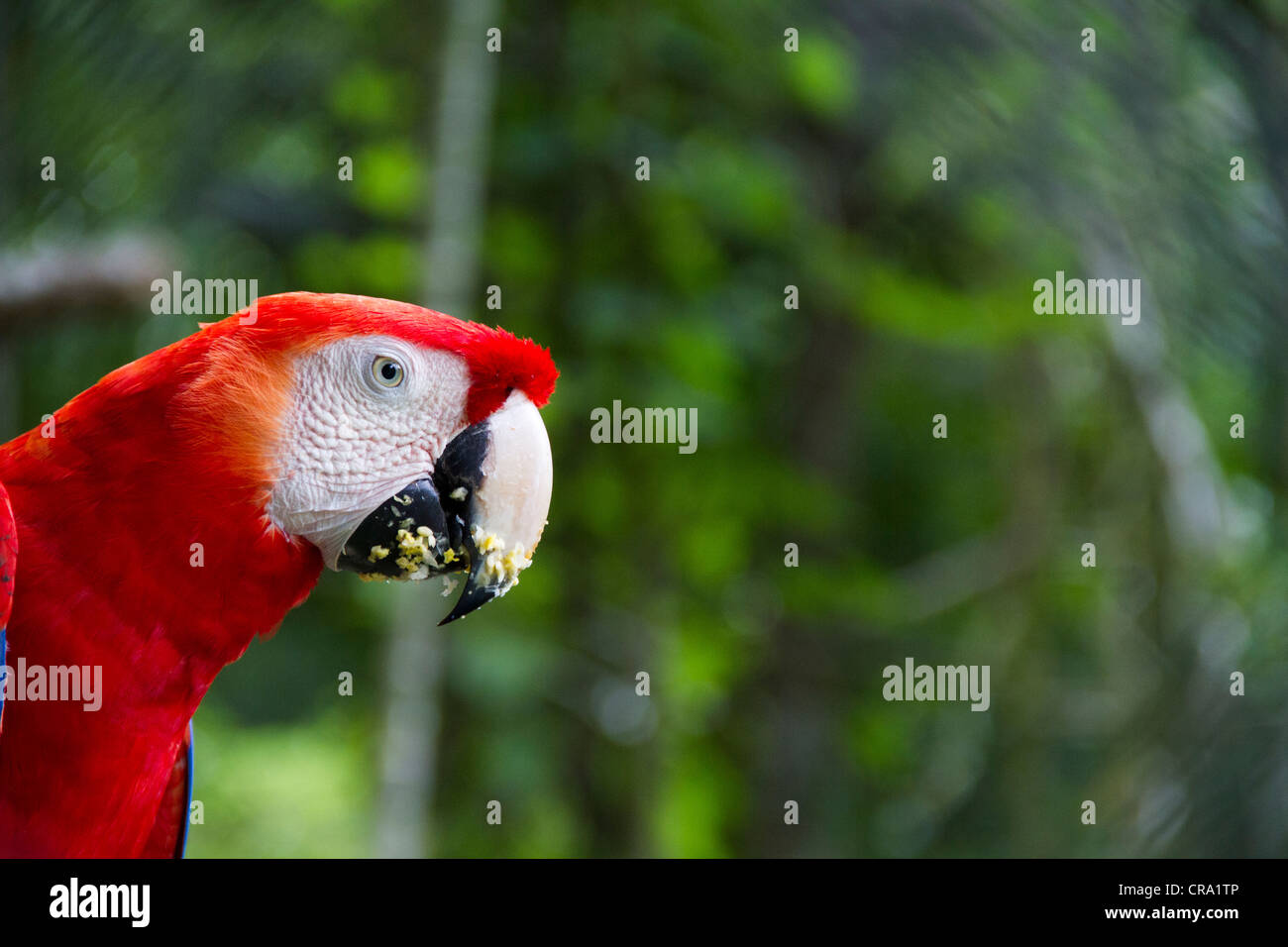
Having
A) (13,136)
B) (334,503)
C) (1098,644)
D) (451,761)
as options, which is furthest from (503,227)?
(1098,644)

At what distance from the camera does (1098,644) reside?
2.59 metres

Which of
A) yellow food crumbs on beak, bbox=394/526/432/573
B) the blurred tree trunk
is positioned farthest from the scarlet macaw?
the blurred tree trunk

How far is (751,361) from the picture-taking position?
2107mm

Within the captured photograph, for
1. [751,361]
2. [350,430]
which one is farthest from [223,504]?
[751,361]

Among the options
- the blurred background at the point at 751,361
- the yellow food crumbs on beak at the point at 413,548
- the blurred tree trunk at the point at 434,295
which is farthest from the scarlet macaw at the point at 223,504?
the blurred tree trunk at the point at 434,295

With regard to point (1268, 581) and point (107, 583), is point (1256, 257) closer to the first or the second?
point (1268, 581)

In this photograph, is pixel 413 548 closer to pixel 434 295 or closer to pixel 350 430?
pixel 350 430

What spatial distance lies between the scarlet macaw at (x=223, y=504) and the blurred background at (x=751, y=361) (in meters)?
0.41

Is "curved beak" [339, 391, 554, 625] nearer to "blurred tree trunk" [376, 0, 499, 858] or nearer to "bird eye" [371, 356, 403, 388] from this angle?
"bird eye" [371, 356, 403, 388]

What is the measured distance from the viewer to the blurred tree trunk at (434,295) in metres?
1.45

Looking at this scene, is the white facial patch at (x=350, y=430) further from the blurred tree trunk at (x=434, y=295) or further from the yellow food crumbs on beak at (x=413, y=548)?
the blurred tree trunk at (x=434, y=295)

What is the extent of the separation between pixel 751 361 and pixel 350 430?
1.42 meters

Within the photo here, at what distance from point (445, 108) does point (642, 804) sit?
1.10 meters

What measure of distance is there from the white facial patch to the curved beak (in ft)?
0.05
